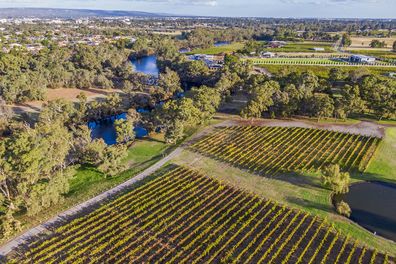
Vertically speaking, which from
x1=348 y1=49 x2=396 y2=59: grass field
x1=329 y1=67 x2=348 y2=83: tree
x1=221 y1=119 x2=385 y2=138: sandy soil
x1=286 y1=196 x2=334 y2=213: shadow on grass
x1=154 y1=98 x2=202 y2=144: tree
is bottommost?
x1=286 y1=196 x2=334 y2=213: shadow on grass

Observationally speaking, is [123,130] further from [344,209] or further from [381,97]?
[381,97]

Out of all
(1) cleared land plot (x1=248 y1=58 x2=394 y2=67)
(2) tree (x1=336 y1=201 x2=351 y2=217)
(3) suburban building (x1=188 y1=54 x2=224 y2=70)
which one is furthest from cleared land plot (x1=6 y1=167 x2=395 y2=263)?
(1) cleared land plot (x1=248 y1=58 x2=394 y2=67)

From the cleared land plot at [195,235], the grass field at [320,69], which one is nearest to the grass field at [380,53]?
the grass field at [320,69]

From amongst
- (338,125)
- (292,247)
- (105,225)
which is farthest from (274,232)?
(338,125)

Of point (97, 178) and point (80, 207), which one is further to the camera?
point (97, 178)

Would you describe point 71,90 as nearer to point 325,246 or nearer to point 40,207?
point 40,207

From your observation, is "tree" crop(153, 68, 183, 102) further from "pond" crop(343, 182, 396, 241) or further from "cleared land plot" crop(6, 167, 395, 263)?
"pond" crop(343, 182, 396, 241)

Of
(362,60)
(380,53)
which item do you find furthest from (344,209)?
(380,53)

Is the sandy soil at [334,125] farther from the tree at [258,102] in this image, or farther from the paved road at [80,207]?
the paved road at [80,207]
